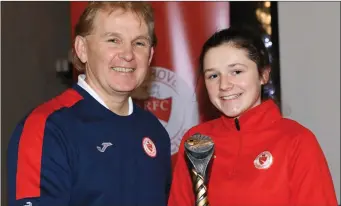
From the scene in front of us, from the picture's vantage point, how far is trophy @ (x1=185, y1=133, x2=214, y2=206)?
108 cm

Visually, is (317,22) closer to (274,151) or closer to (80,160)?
(274,151)

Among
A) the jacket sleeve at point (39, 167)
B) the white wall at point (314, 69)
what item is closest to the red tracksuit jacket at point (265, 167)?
the jacket sleeve at point (39, 167)

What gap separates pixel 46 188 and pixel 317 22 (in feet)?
4.83

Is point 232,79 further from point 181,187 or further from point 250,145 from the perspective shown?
point 181,187

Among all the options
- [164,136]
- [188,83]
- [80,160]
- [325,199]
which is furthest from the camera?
[188,83]

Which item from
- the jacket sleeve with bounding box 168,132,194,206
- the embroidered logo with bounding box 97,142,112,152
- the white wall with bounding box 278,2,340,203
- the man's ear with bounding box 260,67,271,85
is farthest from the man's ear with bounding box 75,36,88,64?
the white wall with bounding box 278,2,340,203

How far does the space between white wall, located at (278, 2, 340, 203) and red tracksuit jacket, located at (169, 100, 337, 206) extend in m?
0.86

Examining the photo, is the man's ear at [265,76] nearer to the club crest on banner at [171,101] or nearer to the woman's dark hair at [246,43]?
the woman's dark hair at [246,43]

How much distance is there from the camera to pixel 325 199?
1.21 m

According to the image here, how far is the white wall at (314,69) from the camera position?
2.20 m

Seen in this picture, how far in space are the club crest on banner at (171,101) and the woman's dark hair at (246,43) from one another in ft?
2.26

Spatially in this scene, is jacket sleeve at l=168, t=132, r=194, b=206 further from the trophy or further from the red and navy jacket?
the trophy

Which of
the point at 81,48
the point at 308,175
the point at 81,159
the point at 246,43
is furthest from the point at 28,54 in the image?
the point at 308,175

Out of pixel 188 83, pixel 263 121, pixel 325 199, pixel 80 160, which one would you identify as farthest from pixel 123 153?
pixel 188 83
